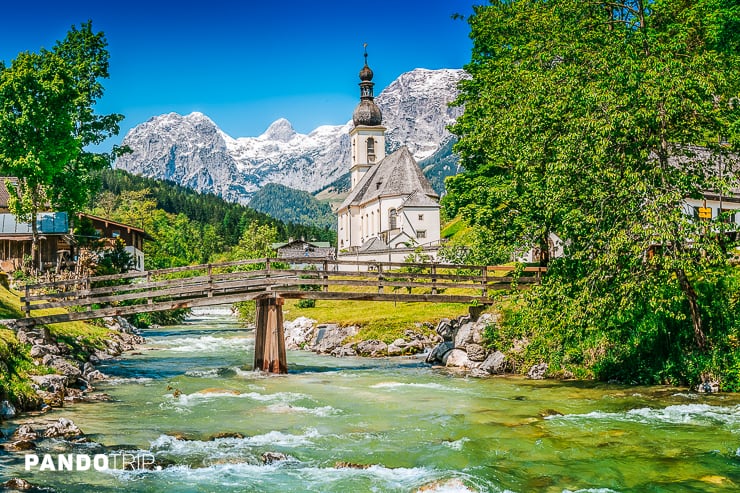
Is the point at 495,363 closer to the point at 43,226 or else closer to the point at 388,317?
the point at 388,317

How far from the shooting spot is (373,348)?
1452 inches

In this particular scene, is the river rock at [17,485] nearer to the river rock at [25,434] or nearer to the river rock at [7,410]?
the river rock at [25,434]

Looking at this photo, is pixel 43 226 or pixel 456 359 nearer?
pixel 456 359

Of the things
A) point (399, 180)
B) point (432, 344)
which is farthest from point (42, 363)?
point (399, 180)

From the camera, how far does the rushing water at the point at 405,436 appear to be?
12.9 metres

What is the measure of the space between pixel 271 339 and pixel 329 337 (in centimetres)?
1215

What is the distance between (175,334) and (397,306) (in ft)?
58.0

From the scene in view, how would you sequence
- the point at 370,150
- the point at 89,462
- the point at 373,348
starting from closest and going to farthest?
the point at 89,462, the point at 373,348, the point at 370,150

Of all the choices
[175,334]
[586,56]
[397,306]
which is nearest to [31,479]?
[586,56]

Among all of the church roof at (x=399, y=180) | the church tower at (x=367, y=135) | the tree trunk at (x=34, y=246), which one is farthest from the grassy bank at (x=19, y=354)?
the church tower at (x=367, y=135)

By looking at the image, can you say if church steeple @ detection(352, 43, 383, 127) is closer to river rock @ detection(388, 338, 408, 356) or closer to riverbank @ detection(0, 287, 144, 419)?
river rock @ detection(388, 338, 408, 356)

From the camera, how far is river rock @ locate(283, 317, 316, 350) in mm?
42800

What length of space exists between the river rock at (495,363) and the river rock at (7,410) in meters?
17.1

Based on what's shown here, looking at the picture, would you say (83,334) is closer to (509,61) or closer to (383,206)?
(509,61)
